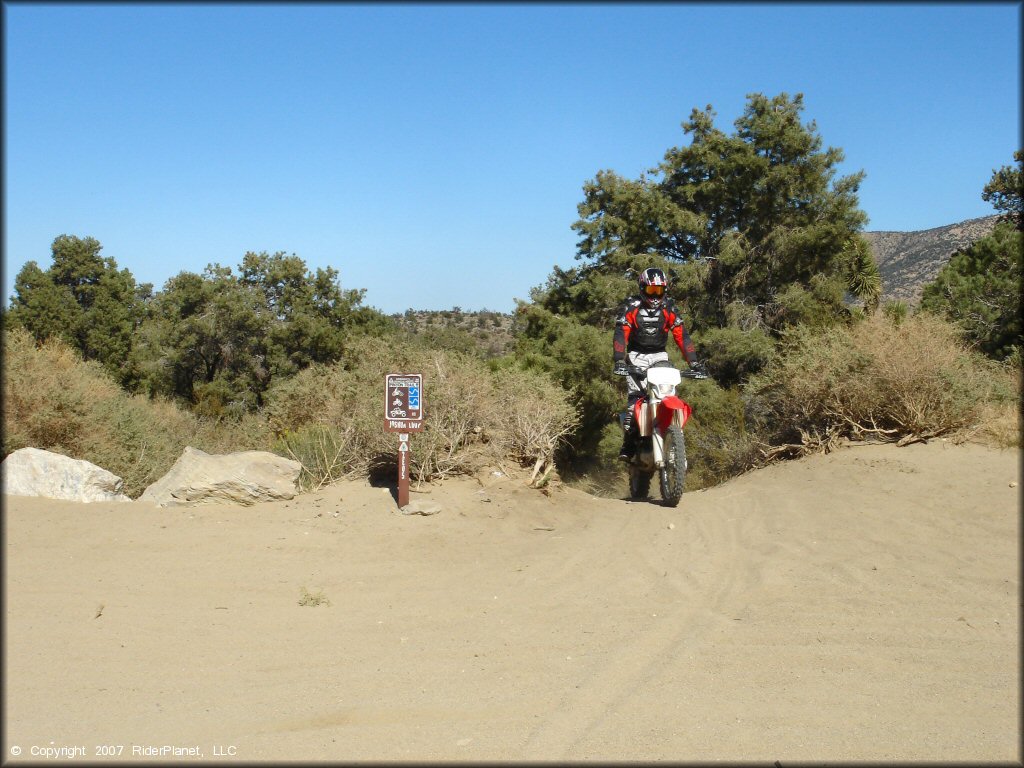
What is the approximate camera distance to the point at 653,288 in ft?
30.5

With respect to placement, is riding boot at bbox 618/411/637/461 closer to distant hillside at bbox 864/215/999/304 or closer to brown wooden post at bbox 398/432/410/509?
brown wooden post at bbox 398/432/410/509

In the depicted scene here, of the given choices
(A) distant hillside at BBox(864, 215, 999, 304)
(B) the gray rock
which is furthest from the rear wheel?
(A) distant hillside at BBox(864, 215, 999, 304)

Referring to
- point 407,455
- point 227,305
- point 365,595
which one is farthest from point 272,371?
point 365,595

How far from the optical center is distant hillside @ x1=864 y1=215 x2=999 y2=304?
37000 millimetres

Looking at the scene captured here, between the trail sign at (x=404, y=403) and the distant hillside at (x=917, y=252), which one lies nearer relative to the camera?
the trail sign at (x=404, y=403)

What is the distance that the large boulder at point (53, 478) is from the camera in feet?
28.7

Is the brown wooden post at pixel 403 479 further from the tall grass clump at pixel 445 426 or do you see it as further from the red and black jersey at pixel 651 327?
the red and black jersey at pixel 651 327

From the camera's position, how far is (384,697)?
4648 mm

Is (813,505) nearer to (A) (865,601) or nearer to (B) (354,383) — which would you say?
(A) (865,601)

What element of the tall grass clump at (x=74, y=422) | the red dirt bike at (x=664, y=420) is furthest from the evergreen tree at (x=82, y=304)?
the red dirt bike at (x=664, y=420)

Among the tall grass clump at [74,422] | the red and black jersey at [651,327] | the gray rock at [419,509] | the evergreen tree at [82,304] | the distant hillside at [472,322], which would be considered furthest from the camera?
the distant hillside at [472,322]

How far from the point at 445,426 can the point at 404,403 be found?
0.95m

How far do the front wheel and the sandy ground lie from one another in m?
0.18

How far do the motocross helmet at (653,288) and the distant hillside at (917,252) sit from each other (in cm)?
2939
